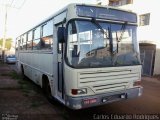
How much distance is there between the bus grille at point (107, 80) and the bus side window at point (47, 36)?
2.39 m

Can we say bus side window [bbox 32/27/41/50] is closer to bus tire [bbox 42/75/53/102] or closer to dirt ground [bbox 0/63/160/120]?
bus tire [bbox 42/75/53/102]

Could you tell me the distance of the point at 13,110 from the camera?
8.02m

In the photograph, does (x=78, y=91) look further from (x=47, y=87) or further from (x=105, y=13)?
(x=47, y=87)

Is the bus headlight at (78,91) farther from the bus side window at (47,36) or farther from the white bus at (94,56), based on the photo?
the bus side window at (47,36)

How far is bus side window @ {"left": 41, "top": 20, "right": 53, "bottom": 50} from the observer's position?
854 cm

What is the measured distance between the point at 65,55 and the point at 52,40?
1.79 m

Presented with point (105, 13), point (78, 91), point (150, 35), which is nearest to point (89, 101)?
point (78, 91)

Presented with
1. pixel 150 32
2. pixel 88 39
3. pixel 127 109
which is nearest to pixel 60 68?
pixel 88 39

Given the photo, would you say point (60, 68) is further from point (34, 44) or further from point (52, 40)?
point (34, 44)

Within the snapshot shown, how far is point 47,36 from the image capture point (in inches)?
356

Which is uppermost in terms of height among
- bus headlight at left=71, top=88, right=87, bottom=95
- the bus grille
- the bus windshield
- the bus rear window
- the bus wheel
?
the bus rear window

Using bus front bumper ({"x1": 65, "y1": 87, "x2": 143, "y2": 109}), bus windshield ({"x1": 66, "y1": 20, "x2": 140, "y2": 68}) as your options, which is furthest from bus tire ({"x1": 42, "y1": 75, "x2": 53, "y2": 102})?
bus windshield ({"x1": 66, "y1": 20, "x2": 140, "y2": 68})

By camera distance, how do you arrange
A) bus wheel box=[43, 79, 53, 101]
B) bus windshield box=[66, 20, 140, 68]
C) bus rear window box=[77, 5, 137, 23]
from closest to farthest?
bus windshield box=[66, 20, 140, 68]
bus rear window box=[77, 5, 137, 23]
bus wheel box=[43, 79, 53, 101]

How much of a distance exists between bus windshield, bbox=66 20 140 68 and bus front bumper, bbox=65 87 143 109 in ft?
2.70
